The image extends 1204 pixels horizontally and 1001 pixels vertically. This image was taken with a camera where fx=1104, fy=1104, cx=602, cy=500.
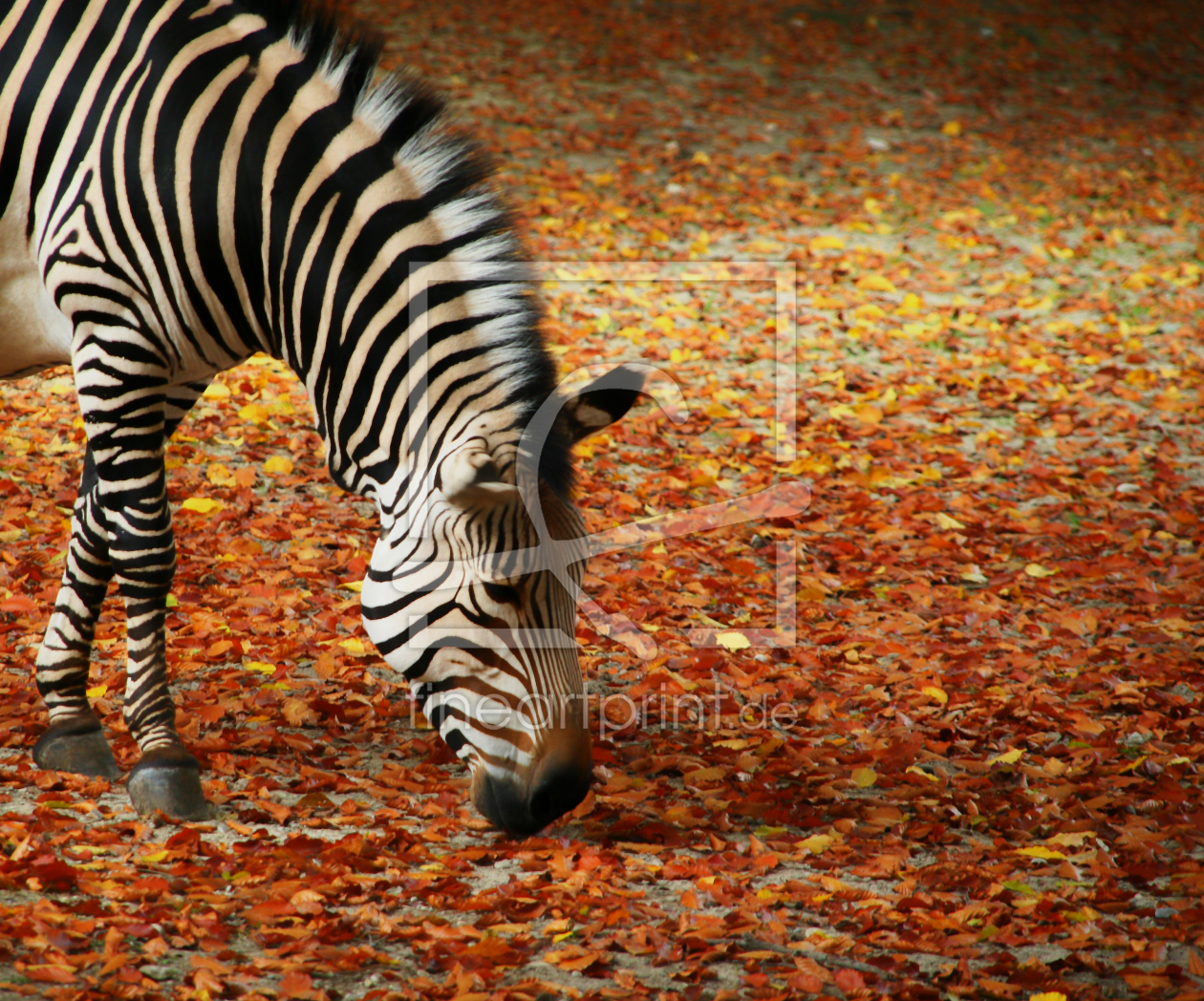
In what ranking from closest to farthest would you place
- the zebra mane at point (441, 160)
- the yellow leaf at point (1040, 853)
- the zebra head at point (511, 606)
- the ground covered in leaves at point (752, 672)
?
1. the zebra head at point (511, 606)
2. the zebra mane at point (441, 160)
3. the ground covered in leaves at point (752, 672)
4. the yellow leaf at point (1040, 853)

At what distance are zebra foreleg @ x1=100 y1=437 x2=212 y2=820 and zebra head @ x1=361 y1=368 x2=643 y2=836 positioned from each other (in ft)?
3.09

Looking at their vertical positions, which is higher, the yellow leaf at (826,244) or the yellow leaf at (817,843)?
the yellow leaf at (826,244)

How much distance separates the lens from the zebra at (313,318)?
281 cm

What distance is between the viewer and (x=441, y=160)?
3.05 metres

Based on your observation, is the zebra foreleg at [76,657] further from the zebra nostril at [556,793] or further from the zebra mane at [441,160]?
the zebra nostril at [556,793]

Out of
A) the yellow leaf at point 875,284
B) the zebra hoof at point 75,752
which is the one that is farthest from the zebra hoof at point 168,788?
the yellow leaf at point 875,284

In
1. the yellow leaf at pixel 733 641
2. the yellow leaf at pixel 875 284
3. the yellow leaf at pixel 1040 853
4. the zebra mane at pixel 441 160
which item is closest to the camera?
the zebra mane at pixel 441 160

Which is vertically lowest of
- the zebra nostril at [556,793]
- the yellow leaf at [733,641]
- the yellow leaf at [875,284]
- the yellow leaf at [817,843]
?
the yellow leaf at [817,843]

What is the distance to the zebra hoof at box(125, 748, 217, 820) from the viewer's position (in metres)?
3.40

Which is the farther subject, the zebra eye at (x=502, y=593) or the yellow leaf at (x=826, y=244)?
the yellow leaf at (x=826, y=244)

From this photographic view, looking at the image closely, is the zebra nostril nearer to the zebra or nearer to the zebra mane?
the zebra

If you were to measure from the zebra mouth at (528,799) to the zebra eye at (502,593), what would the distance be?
1.44ft

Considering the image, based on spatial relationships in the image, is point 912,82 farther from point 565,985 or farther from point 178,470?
point 565,985
